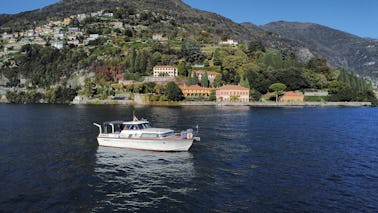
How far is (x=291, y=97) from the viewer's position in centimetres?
15912

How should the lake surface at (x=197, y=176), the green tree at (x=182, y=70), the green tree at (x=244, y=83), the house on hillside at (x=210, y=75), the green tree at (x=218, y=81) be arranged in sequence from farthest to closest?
the green tree at (x=182, y=70), the house on hillside at (x=210, y=75), the green tree at (x=218, y=81), the green tree at (x=244, y=83), the lake surface at (x=197, y=176)

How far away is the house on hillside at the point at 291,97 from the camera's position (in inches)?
6240

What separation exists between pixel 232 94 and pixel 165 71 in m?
42.3

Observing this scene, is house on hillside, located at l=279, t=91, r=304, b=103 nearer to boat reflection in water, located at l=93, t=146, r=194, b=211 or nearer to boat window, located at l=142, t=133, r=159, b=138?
boat window, located at l=142, t=133, r=159, b=138

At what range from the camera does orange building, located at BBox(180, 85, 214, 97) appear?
529 feet

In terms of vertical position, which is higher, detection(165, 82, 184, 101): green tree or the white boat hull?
detection(165, 82, 184, 101): green tree

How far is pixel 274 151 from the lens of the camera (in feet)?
143

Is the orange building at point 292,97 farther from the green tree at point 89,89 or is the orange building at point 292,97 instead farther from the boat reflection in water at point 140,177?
the boat reflection in water at point 140,177

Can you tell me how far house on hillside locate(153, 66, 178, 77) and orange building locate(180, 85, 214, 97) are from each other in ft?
64.0

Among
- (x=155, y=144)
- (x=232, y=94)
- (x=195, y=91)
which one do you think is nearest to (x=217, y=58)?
(x=195, y=91)

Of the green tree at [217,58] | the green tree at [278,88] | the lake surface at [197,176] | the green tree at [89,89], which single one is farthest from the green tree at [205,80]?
the lake surface at [197,176]

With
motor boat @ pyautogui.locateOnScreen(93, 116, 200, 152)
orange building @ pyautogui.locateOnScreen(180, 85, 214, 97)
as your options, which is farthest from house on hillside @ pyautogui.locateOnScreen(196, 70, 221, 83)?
motor boat @ pyautogui.locateOnScreen(93, 116, 200, 152)

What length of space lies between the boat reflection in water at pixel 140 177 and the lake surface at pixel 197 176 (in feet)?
0.26

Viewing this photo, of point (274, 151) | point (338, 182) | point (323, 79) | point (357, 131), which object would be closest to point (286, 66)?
point (323, 79)
